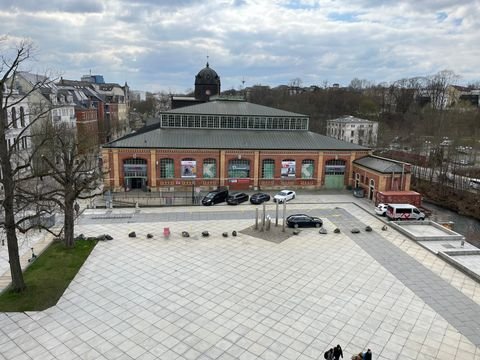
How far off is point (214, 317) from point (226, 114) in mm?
31639

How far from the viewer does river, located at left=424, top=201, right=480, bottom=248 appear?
3216cm

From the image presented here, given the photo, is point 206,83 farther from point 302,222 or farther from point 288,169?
point 302,222

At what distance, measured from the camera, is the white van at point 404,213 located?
105 ft

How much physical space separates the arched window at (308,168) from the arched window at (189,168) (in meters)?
12.9

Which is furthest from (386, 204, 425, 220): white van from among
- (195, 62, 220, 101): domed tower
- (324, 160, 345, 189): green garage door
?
(195, 62, 220, 101): domed tower

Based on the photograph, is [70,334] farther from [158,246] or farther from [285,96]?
[285,96]

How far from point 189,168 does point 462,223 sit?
29.9m

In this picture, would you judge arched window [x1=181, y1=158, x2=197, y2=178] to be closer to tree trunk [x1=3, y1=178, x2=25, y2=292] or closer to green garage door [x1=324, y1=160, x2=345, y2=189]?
green garage door [x1=324, y1=160, x2=345, y2=189]

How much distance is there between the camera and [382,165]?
38.8 meters

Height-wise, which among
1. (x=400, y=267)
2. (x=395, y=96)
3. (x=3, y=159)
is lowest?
(x=400, y=267)

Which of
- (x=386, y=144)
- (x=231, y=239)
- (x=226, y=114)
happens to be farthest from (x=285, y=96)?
(x=231, y=239)

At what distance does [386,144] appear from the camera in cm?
7506

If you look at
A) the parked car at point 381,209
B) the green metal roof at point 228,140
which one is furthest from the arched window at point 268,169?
the parked car at point 381,209

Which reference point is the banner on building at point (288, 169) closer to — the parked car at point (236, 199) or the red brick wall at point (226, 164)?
the red brick wall at point (226, 164)
